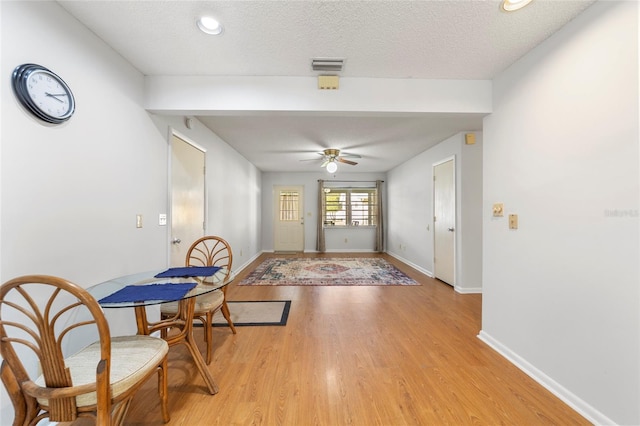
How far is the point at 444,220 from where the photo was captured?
405cm

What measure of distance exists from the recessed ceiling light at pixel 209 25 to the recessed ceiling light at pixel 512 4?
1679 millimetres

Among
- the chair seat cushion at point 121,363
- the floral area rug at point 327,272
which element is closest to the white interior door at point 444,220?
the floral area rug at point 327,272

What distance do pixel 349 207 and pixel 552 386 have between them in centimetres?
569

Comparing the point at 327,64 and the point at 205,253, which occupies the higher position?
the point at 327,64

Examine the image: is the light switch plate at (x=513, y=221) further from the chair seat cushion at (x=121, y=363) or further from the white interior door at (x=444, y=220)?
the chair seat cushion at (x=121, y=363)

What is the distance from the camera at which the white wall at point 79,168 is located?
1.22 metres

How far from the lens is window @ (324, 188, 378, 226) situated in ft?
23.3

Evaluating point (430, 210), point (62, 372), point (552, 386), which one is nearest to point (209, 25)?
point (62, 372)

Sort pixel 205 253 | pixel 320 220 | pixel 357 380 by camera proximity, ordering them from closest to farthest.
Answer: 1. pixel 357 380
2. pixel 205 253
3. pixel 320 220

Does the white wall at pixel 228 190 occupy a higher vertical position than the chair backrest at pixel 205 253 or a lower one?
higher

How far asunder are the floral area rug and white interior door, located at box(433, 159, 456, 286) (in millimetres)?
538

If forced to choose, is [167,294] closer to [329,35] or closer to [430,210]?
[329,35]

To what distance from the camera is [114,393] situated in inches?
39.9

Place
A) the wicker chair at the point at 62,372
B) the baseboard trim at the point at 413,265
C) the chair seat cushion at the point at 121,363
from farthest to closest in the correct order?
the baseboard trim at the point at 413,265, the chair seat cushion at the point at 121,363, the wicker chair at the point at 62,372
